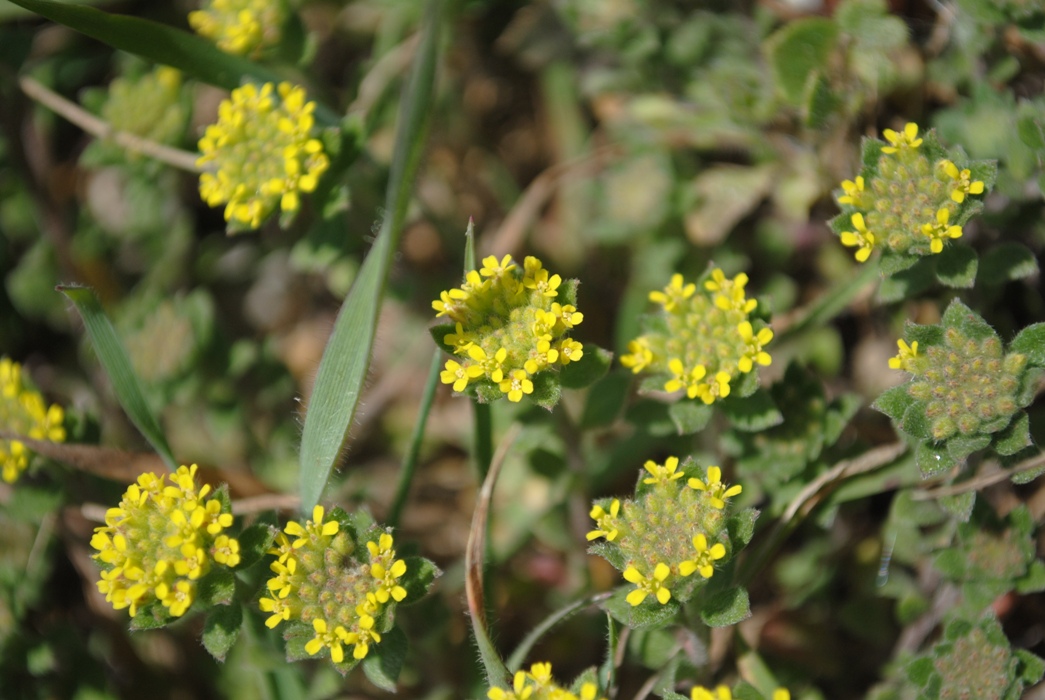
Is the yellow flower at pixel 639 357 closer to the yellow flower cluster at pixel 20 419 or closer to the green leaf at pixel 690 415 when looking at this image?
the green leaf at pixel 690 415

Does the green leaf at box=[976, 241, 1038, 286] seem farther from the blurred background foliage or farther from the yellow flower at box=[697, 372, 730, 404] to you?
the yellow flower at box=[697, 372, 730, 404]

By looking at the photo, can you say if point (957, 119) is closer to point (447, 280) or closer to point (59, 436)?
point (447, 280)

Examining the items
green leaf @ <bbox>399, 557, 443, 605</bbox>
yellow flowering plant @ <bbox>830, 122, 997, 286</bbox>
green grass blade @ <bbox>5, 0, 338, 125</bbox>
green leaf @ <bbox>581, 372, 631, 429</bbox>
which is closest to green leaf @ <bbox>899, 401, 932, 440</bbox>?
yellow flowering plant @ <bbox>830, 122, 997, 286</bbox>

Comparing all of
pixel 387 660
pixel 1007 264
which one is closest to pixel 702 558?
pixel 387 660

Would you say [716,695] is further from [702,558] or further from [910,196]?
[910,196]

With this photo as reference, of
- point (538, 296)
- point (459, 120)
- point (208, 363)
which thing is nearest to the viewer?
point (538, 296)

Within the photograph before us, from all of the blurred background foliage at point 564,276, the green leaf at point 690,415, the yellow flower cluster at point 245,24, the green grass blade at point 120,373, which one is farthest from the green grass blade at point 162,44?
the green leaf at point 690,415

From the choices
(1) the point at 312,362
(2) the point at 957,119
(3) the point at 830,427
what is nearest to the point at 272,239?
(1) the point at 312,362
